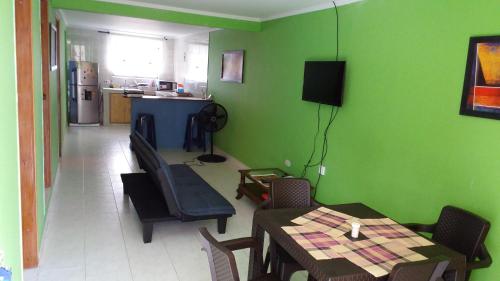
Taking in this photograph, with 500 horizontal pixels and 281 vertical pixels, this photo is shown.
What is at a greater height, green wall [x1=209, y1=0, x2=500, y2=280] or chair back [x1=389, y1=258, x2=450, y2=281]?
green wall [x1=209, y1=0, x2=500, y2=280]

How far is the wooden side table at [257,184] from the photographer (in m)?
4.36

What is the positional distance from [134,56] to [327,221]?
9416mm

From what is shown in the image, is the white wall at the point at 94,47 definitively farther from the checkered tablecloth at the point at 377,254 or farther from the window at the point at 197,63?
the checkered tablecloth at the point at 377,254

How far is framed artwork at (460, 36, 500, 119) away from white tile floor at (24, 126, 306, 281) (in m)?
1.77

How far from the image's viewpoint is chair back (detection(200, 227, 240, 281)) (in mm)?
1584

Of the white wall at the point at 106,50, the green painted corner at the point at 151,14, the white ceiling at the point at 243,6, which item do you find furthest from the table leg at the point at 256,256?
the white wall at the point at 106,50

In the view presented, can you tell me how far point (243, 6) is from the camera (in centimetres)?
462

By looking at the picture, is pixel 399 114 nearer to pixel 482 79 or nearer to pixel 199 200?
pixel 482 79

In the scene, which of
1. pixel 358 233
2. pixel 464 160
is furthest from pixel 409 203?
pixel 358 233

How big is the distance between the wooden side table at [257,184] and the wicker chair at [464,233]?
1961mm

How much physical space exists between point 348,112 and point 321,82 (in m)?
0.46

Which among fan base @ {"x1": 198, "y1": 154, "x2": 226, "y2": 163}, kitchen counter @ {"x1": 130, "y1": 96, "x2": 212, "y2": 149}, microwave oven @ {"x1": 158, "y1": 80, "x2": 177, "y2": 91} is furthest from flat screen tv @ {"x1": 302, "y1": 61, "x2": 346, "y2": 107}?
microwave oven @ {"x1": 158, "y1": 80, "x2": 177, "y2": 91}

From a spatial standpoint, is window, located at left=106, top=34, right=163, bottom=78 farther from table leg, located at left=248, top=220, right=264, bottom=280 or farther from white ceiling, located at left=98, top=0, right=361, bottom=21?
table leg, located at left=248, top=220, right=264, bottom=280

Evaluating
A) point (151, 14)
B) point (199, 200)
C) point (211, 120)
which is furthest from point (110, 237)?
point (211, 120)
